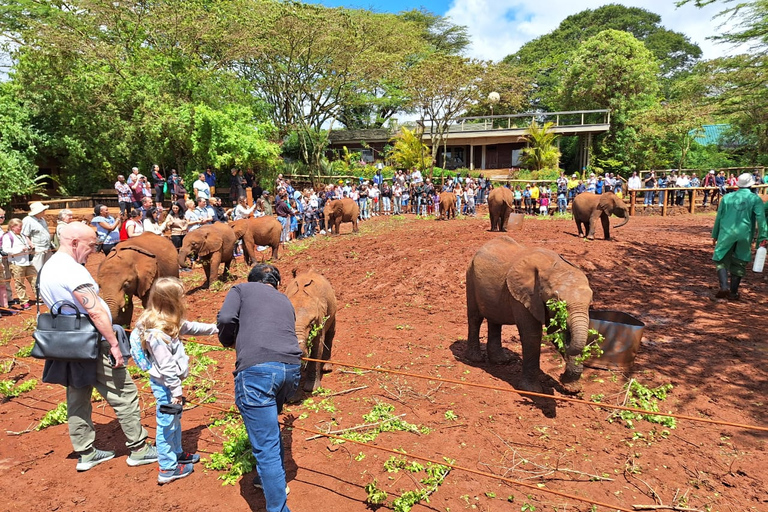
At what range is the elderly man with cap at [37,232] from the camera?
968cm

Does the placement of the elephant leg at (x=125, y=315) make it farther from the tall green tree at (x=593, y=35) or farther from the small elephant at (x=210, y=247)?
the tall green tree at (x=593, y=35)

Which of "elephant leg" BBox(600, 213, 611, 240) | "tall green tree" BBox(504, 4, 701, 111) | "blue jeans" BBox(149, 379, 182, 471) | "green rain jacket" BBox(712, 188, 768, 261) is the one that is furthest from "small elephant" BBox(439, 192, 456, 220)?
"tall green tree" BBox(504, 4, 701, 111)

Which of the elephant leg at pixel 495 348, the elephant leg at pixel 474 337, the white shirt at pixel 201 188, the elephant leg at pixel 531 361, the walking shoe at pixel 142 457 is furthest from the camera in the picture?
the white shirt at pixel 201 188

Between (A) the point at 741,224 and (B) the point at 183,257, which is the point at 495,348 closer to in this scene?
(A) the point at 741,224

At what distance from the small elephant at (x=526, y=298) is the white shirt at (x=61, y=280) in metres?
4.79

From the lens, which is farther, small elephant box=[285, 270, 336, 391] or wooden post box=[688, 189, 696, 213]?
wooden post box=[688, 189, 696, 213]

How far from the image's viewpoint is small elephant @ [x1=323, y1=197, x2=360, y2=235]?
1870cm

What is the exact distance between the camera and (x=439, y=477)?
14.7 feet

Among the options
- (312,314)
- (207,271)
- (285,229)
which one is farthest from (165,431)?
(285,229)

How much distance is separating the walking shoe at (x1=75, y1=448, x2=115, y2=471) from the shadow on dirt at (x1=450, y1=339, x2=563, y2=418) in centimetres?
468

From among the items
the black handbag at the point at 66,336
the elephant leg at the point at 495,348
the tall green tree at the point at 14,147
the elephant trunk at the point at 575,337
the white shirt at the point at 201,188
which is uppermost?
the tall green tree at the point at 14,147

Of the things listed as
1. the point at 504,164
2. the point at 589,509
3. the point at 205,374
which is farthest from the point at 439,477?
the point at 504,164

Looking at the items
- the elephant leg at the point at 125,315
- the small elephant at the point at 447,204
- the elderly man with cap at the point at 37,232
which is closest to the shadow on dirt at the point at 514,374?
the elephant leg at the point at 125,315

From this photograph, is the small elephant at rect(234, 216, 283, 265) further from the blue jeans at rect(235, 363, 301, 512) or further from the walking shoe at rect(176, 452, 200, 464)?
the blue jeans at rect(235, 363, 301, 512)
